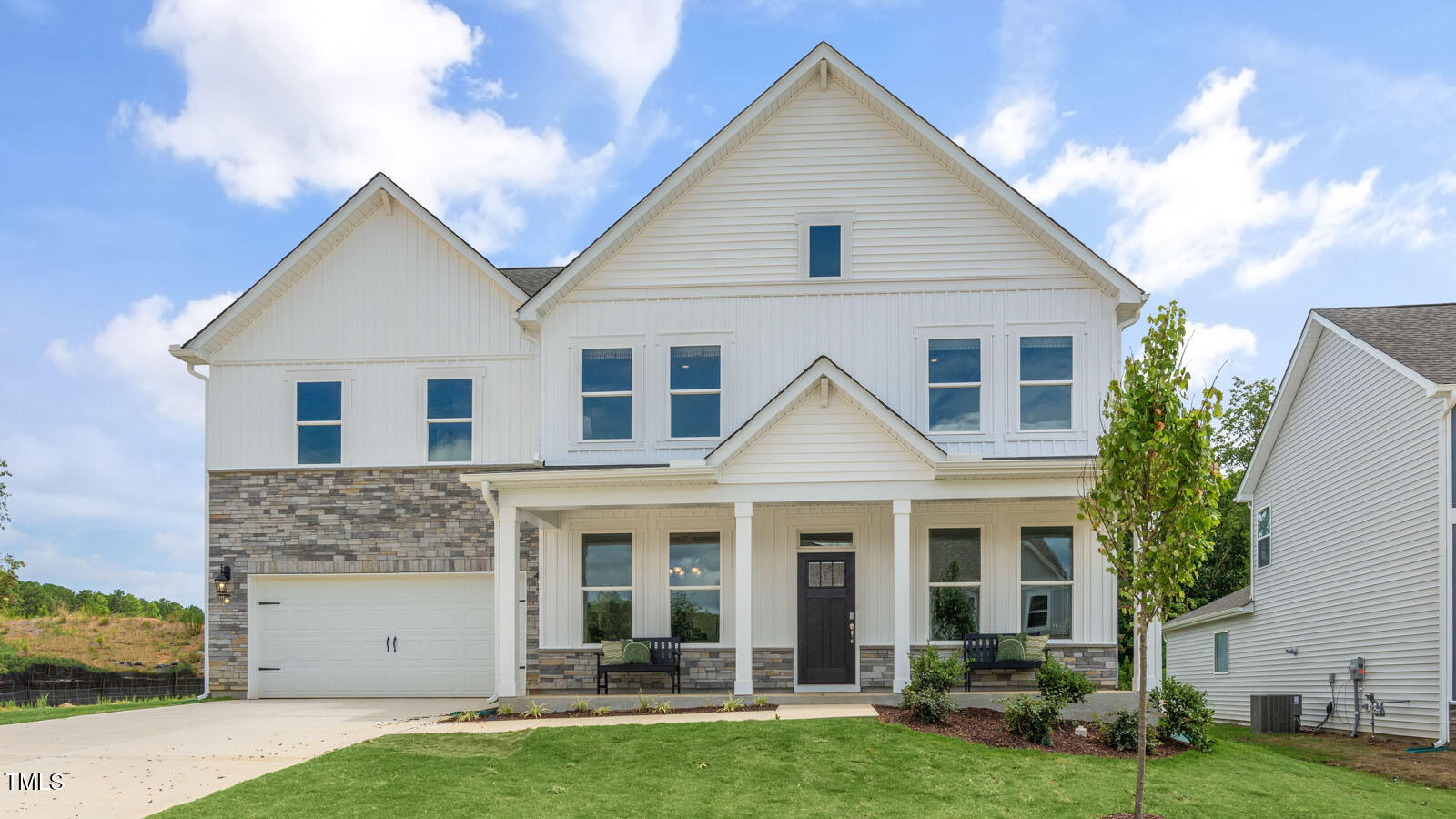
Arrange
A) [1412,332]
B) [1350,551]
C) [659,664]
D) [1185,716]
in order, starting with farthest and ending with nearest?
[1350,551] → [1412,332] → [659,664] → [1185,716]

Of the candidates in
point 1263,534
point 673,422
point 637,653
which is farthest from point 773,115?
point 1263,534

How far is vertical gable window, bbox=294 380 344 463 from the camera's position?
1841 cm

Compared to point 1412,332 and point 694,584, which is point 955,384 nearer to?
point 694,584

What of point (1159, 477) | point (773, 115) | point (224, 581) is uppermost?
point (773, 115)

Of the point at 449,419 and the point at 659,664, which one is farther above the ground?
the point at 449,419

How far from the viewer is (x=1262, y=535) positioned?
2281 centimetres

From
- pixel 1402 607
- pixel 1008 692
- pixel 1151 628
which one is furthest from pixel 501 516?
pixel 1402 607

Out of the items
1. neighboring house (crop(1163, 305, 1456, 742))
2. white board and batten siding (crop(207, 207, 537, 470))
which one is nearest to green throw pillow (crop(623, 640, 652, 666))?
white board and batten siding (crop(207, 207, 537, 470))

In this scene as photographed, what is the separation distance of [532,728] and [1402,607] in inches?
508

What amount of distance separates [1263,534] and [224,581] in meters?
19.7

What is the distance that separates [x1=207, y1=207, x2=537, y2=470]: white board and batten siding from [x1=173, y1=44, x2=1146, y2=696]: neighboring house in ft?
0.16

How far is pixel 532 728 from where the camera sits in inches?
504

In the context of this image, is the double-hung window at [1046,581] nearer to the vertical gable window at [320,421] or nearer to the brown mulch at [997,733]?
the brown mulch at [997,733]

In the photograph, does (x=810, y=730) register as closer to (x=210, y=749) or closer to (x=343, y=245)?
(x=210, y=749)
